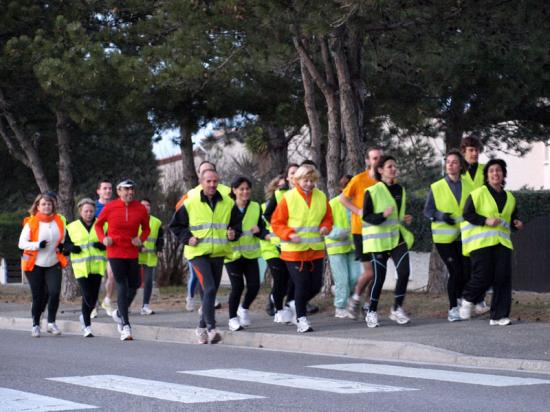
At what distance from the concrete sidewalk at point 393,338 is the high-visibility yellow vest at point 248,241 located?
0.88 m

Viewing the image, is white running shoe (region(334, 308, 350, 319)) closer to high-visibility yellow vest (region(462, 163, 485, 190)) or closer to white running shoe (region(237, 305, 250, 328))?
white running shoe (region(237, 305, 250, 328))

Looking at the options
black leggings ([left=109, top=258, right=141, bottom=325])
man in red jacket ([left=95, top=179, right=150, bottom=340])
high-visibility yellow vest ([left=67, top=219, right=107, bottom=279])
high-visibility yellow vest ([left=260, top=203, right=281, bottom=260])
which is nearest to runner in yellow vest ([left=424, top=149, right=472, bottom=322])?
high-visibility yellow vest ([left=260, top=203, right=281, bottom=260])

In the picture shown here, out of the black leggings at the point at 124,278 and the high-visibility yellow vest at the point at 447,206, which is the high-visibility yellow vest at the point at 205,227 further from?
the high-visibility yellow vest at the point at 447,206

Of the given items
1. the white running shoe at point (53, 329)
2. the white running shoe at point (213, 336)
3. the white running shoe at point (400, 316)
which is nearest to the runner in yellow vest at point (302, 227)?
the white running shoe at point (213, 336)

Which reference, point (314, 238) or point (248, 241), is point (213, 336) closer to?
point (248, 241)

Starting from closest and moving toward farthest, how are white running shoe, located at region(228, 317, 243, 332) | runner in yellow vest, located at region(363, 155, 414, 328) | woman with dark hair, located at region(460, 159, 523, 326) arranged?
woman with dark hair, located at region(460, 159, 523, 326) < runner in yellow vest, located at region(363, 155, 414, 328) < white running shoe, located at region(228, 317, 243, 332)

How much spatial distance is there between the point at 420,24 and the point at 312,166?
3.17m

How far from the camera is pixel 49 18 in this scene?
75.8 ft

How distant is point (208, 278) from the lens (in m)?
14.2

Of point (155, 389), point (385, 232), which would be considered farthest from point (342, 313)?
point (155, 389)

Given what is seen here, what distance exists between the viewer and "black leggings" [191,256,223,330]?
14117mm

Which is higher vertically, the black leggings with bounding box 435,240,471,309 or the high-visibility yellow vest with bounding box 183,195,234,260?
the high-visibility yellow vest with bounding box 183,195,234,260

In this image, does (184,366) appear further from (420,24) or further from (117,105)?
(117,105)

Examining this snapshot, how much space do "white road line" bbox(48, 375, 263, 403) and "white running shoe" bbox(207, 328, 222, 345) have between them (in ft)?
13.4
